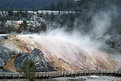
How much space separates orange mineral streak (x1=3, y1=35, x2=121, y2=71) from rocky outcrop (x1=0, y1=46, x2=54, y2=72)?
265 cm

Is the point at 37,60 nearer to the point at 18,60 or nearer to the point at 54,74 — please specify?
the point at 18,60

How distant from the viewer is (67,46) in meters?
84.9

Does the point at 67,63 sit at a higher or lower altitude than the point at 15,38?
lower

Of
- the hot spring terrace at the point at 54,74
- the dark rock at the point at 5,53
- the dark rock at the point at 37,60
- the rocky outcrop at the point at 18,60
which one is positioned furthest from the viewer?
the dark rock at the point at 5,53

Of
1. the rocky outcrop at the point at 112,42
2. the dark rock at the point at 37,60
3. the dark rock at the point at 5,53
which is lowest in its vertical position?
the rocky outcrop at the point at 112,42

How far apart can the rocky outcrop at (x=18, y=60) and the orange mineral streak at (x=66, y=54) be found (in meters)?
2.65

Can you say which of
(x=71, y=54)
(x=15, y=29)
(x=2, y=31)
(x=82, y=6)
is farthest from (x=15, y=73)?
(x=82, y=6)

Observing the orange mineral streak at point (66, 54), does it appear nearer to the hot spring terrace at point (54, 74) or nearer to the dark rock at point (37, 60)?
the dark rock at point (37, 60)

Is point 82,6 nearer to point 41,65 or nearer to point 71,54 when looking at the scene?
point 71,54

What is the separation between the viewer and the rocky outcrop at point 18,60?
6682 centimetres

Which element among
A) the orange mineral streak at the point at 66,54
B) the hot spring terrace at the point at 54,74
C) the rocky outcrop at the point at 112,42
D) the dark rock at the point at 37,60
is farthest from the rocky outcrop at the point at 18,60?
the rocky outcrop at the point at 112,42

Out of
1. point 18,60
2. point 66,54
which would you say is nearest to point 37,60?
point 18,60

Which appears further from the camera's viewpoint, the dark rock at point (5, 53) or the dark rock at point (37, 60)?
the dark rock at point (5, 53)

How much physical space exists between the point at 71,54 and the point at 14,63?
58.5 feet
